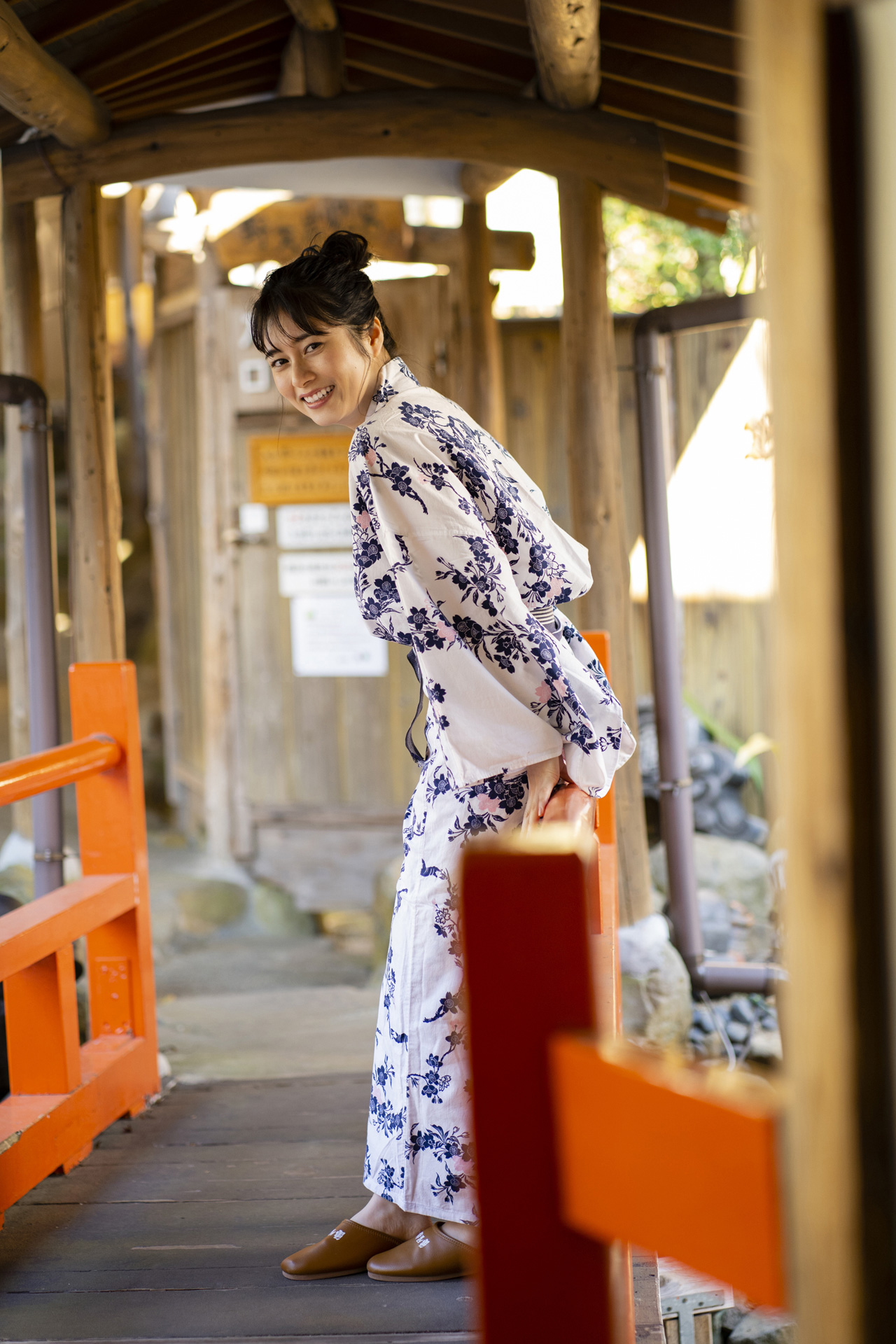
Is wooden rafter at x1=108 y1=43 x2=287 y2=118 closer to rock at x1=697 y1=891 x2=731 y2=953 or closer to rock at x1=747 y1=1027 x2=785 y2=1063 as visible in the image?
rock at x1=697 y1=891 x2=731 y2=953

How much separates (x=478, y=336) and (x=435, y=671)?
3.47 metres

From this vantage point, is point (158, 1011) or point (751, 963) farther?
point (158, 1011)

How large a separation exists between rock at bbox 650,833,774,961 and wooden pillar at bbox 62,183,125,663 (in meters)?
2.56

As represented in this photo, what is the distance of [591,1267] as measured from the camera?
83 centimetres

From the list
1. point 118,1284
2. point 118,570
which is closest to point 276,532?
Result: point 118,570

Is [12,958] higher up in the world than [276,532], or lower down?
lower down

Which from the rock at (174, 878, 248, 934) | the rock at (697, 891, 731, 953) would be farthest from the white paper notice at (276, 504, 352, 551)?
the rock at (697, 891, 731, 953)

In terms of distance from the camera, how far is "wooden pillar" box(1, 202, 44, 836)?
12.5 feet

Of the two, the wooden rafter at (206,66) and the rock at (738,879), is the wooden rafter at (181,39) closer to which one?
the wooden rafter at (206,66)

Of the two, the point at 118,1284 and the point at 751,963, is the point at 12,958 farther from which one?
the point at 751,963

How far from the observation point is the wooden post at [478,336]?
462 cm

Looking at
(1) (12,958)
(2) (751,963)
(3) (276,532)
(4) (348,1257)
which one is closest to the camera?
(4) (348,1257)

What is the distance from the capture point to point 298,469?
5262mm

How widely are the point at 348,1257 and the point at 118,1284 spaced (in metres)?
0.39
